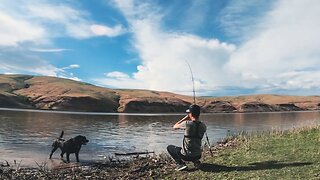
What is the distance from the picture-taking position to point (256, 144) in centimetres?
1869

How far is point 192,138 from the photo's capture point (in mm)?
14516

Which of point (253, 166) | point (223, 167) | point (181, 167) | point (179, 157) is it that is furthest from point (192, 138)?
point (253, 166)

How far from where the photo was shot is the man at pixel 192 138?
14367mm

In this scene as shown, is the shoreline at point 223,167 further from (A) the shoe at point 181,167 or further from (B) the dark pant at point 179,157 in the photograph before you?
(B) the dark pant at point 179,157

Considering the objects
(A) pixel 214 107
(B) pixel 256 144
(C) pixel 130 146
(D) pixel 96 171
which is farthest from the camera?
(A) pixel 214 107

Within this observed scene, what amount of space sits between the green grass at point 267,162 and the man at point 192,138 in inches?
18.0

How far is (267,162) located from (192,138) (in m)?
2.80

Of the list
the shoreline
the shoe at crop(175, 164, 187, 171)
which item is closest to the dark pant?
the shoe at crop(175, 164, 187, 171)

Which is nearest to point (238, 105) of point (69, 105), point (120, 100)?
point (120, 100)

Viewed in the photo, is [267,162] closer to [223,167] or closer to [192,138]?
[223,167]

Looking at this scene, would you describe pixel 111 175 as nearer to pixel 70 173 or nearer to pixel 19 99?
pixel 70 173

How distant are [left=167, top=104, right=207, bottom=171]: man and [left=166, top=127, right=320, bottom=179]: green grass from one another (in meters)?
0.46

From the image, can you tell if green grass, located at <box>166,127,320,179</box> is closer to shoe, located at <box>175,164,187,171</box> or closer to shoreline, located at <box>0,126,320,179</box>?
shoreline, located at <box>0,126,320,179</box>

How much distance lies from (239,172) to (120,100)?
138337 mm
